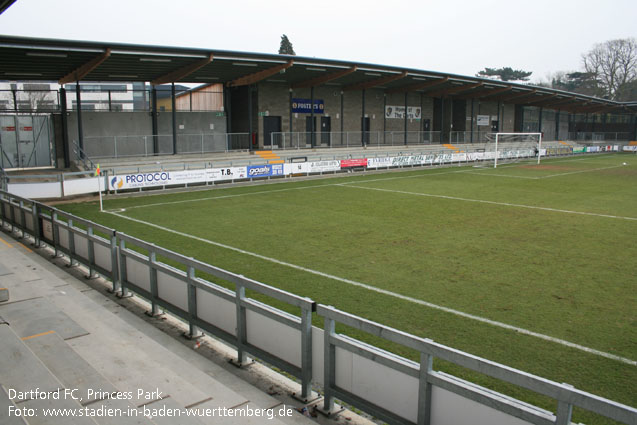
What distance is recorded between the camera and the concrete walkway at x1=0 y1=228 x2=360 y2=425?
4727mm

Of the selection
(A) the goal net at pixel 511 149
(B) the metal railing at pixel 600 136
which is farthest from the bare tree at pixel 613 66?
(A) the goal net at pixel 511 149

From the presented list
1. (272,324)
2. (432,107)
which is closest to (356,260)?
(272,324)

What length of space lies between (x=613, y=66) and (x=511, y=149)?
6813 centimetres

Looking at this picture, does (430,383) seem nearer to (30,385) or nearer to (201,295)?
(201,295)

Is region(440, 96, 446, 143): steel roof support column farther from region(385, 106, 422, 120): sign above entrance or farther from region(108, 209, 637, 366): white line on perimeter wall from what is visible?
region(108, 209, 637, 366): white line on perimeter wall

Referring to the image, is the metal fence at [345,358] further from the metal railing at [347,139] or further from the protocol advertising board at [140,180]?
the metal railing at [347,139]

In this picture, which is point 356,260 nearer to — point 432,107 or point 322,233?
point 322,233

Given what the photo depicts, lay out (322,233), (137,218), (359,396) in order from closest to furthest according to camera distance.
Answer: (359,396) → (322,233) → (137,218)

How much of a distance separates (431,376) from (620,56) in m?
119

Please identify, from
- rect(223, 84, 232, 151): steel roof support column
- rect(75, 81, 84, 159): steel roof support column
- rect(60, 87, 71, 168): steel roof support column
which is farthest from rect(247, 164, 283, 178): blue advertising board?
rect(60, 87, 71, 168): steel roof support column

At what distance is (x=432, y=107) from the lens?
57094 millimetres

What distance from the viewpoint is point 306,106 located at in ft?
145

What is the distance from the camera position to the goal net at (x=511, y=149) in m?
49.0

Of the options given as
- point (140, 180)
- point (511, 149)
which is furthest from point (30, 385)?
point (511, 149)
